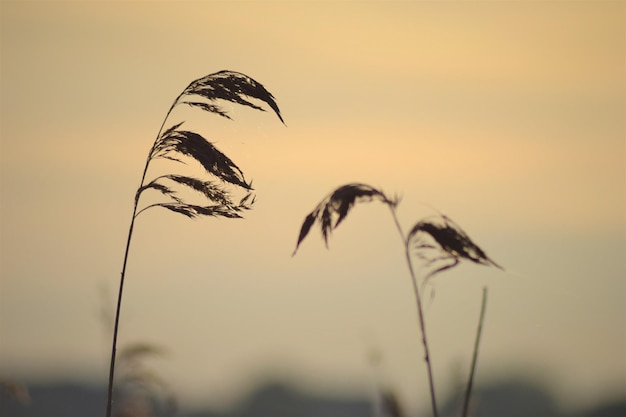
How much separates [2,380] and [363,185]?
289 cm

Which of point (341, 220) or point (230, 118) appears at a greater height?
point (230, 118)

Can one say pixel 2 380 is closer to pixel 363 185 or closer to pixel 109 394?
pixel 109 394

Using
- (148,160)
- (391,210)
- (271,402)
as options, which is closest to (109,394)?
(148,160)

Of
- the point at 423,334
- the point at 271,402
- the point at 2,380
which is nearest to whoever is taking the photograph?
the point at 423,334

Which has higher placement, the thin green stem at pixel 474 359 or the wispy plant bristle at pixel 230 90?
the wispy plant bristle at pixel 230 90

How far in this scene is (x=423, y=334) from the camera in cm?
550

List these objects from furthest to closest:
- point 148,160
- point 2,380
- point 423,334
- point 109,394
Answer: point 2,380 → point 148,160 → point 109,394 → point 423,334

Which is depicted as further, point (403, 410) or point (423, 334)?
point (403, 410)

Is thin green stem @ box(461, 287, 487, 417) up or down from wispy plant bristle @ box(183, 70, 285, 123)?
down

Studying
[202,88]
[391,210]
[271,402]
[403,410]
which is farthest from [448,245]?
[271,402]

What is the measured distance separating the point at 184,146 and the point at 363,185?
112 cm

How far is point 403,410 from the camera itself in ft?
21.4

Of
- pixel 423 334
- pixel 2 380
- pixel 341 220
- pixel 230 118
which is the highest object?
pixel 230 118

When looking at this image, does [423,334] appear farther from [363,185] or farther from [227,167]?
[227,167]
